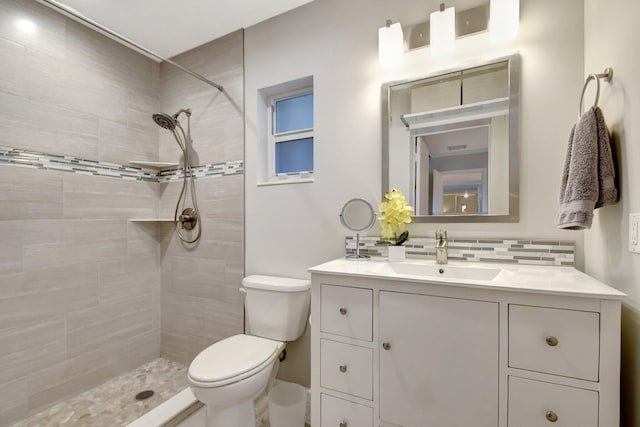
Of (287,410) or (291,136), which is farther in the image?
(291,136)

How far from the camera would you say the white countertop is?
2.92 ft

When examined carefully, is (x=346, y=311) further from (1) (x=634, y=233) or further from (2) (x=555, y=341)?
(1) (x=634, y=233)

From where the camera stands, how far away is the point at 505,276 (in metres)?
1.12

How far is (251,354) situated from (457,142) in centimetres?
151

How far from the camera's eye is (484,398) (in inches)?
38.6

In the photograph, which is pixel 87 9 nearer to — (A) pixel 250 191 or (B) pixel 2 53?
(B) pixel 2 53

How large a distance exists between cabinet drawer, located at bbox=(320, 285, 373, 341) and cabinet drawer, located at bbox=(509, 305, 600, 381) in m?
0.49

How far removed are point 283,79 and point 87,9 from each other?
1309 mm

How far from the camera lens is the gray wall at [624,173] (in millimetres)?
877

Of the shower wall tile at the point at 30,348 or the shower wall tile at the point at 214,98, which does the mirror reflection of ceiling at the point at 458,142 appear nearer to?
the shower wall tile at the point at 214,98

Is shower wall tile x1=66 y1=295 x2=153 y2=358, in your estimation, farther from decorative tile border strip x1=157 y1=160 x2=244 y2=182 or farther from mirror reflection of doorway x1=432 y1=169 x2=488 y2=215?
mirror reflection of doorway x1=432 y1=169 x2=488 y2=215

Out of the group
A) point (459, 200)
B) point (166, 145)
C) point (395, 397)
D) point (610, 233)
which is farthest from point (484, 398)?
point (166, 145)

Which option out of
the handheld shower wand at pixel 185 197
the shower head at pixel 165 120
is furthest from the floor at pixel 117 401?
the shower head at pixel 165 120

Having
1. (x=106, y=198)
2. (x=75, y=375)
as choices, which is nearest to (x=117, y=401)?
(x=75, y=375)
